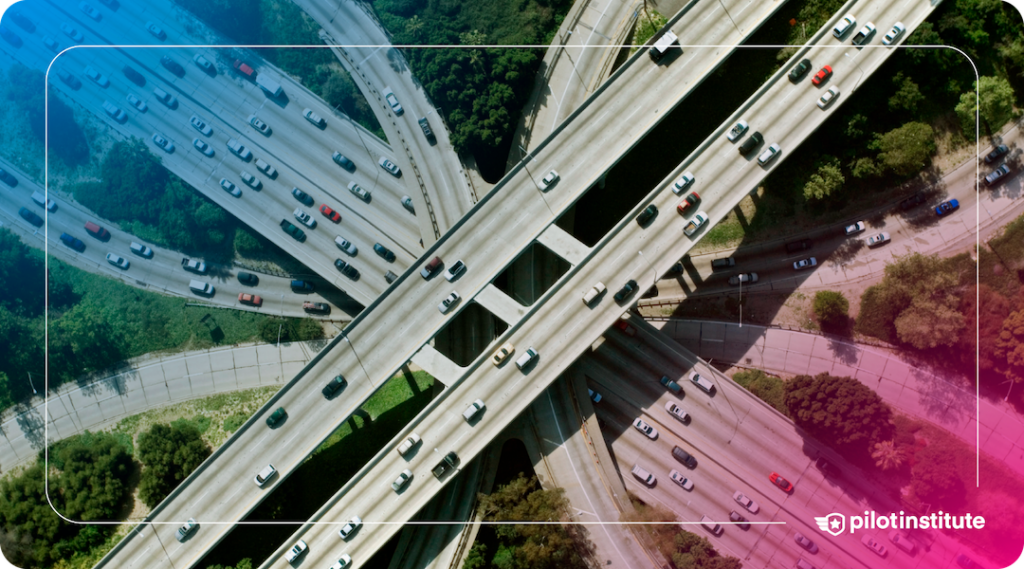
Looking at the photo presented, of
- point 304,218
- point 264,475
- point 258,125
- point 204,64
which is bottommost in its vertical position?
point 264,475

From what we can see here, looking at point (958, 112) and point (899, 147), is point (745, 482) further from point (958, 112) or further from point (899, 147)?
point (958, 112)

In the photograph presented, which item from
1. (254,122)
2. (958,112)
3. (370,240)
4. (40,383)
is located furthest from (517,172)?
(40,383)

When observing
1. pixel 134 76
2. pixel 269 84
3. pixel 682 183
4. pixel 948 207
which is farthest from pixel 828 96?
pixel 134 76

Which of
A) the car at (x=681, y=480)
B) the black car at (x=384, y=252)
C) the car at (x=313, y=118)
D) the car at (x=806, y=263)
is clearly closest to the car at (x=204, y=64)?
the car at (x=313, y=118)

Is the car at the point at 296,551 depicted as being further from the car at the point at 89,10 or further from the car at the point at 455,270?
the car at the point at 89,10

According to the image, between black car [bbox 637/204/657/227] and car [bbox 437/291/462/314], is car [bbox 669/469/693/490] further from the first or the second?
car [bbox 437/291/462/314]

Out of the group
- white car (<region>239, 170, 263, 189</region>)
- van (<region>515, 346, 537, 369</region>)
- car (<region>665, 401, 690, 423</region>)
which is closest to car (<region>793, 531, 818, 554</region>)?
car (<region>665, 401, 690, 423</region>)

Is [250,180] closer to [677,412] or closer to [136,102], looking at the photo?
[136,102]

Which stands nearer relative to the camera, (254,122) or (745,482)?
(745,482)
